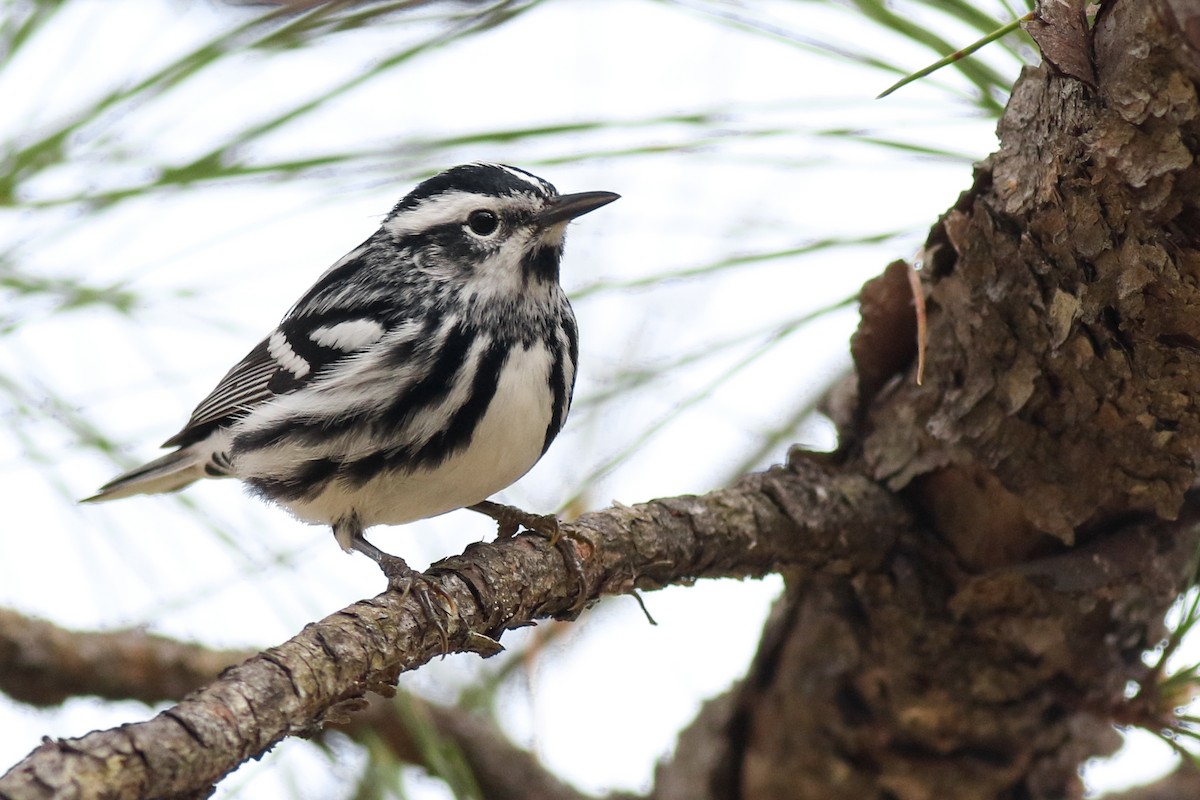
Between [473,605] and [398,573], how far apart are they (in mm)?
382

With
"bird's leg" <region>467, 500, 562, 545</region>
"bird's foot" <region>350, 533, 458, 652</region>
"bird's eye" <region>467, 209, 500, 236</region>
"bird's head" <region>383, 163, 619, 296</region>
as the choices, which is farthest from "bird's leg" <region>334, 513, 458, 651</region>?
"bird's eye" <region>467, 209, 500, 236</region>

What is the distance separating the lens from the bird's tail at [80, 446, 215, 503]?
226 cm

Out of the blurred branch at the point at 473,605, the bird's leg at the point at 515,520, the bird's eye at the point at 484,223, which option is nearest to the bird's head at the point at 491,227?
the bird's eye at the point at 484,223

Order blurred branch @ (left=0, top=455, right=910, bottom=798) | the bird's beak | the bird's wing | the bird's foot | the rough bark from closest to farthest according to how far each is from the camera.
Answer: blurred branch @ (left=0, top=455, right=910, bottom=798), the rough bark, the bird's foot, the bird's wing, the bird's beak

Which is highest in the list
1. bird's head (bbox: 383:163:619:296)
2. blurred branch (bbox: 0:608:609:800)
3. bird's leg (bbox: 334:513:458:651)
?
bird's head (bbox: 383:163:619:296)

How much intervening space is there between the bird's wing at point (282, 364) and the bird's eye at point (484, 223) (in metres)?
0.30

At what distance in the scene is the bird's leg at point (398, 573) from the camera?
133cm

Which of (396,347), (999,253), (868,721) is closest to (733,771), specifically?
(868,721)

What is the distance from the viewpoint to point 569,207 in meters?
2.11

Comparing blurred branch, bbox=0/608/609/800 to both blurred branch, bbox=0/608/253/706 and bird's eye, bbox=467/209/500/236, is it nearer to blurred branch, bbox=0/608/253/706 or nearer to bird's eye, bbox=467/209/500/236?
blurred branch, bbox=0/608/253/706

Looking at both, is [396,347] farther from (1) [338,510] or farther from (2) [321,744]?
(2) [321,744]

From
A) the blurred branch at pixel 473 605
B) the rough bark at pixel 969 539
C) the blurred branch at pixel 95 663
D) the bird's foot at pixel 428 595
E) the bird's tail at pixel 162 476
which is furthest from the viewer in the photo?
the bird's tail at pixel 162 476

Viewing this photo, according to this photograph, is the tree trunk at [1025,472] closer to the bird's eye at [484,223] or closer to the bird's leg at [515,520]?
the bird's leg at [515,520]

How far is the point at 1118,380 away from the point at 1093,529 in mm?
321
